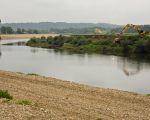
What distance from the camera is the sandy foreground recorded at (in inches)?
448

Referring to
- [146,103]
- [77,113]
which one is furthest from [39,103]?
[146,103]

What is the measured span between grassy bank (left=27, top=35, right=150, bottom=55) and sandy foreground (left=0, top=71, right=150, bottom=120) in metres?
42.8

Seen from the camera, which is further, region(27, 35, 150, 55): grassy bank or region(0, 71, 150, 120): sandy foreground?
region(27, 35, 150, 55): grassy bank

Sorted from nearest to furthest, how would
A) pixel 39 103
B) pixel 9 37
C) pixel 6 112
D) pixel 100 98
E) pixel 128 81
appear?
1. pixel 6 112
2. pixel 39 103
3. pixel 100 98
4. pixel 128 81
5. pixel 9 37

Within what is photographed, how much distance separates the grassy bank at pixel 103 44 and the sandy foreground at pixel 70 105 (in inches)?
1684

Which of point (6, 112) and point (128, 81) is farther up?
point (6, 112)

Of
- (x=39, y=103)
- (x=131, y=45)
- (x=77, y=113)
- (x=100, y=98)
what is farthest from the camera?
(x=131, y=45)

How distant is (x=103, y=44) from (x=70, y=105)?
70081 mm

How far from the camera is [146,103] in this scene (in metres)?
16.8

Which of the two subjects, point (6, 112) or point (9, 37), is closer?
point (6, 112)

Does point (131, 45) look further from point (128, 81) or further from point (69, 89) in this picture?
point (69, 89)

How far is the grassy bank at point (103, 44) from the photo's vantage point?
71000mm

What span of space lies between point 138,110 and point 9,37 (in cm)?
13950

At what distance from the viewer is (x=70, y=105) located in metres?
14.0
